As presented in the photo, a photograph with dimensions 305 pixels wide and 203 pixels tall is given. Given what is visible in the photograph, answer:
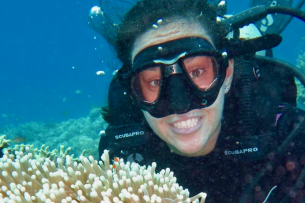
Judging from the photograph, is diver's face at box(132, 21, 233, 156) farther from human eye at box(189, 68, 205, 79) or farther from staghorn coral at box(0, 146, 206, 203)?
staghorn coral at box(0, 146, 206, 203)

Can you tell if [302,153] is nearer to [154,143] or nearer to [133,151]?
[154,143]

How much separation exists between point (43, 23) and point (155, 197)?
8976 cm

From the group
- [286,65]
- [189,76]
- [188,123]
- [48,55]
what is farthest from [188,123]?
[48,55]

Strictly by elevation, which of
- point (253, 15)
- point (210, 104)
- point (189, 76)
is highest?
point (253, 15)

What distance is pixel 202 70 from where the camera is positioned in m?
3.08

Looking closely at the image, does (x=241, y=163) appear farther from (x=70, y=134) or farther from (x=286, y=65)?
(x=70, y=134)

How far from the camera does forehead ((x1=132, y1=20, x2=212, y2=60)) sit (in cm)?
303

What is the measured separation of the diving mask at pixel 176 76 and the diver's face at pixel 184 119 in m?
0.09

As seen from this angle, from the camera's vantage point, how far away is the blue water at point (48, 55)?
56.0 m

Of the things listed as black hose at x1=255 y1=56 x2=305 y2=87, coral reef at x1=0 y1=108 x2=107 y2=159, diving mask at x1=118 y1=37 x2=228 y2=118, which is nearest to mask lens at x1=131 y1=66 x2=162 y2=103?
diving mask at x1=118 y1=37 x2=228 y2=118

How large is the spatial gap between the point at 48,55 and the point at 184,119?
3801 inches

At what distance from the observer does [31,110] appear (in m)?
54.8

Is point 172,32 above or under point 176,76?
above

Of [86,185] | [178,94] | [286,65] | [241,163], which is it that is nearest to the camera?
[86,185]
